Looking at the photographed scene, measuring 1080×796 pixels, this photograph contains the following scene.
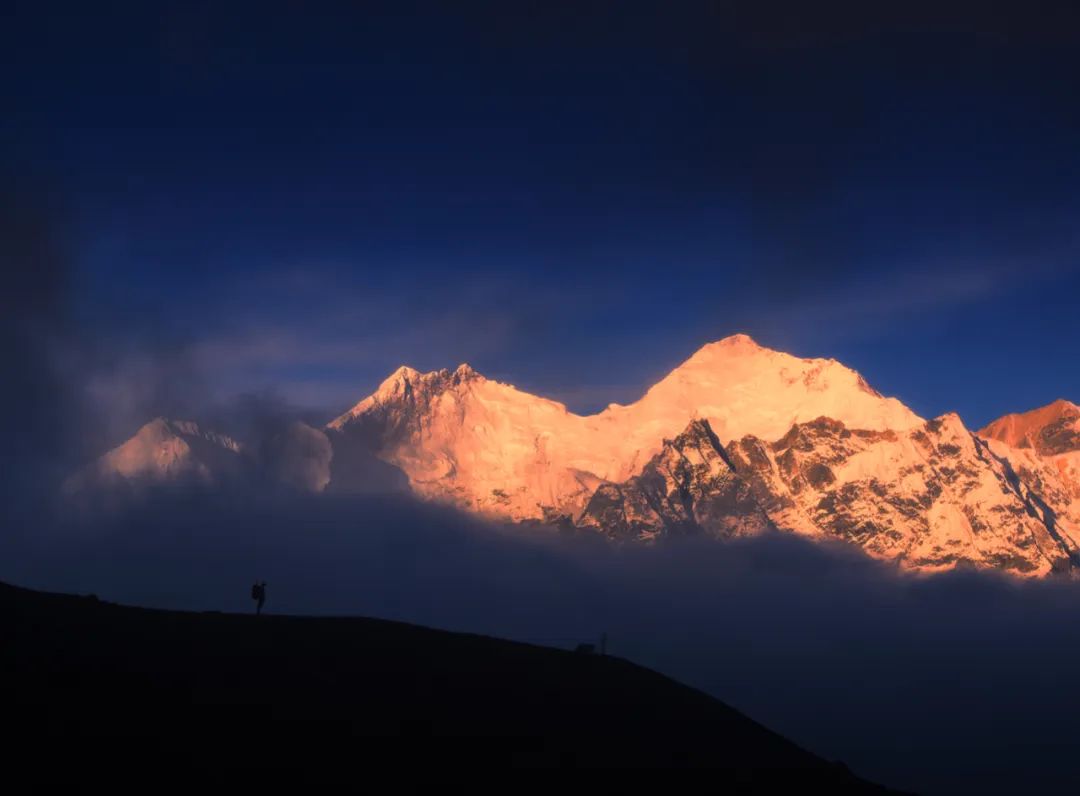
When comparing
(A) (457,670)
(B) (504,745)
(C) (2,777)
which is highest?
(A) (457,670)

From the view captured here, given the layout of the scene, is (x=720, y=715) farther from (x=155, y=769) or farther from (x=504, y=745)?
(x=155, y=769)

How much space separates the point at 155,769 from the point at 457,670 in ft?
76.9

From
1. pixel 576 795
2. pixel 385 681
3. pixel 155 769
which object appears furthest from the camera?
pixel 385 681

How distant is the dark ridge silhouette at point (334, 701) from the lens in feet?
144

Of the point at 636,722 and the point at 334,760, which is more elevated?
the point at 636,722

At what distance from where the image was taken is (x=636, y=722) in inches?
2410

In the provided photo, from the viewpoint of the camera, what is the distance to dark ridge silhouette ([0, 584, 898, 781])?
144 feet

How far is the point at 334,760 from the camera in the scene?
4528 centimetres

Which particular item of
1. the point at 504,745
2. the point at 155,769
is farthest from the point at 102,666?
the point at 504,745

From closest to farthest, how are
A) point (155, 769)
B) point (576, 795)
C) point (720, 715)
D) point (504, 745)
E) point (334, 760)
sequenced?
point (155, 769), point (334, 760), point (576, 795), point (504, 745), point (720, 715)

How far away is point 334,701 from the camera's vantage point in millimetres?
51688

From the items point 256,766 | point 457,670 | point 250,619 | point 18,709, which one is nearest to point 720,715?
point 457,670

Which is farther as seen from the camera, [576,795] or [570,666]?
[570,666]

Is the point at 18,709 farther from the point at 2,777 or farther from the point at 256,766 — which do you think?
the point at 256,766
